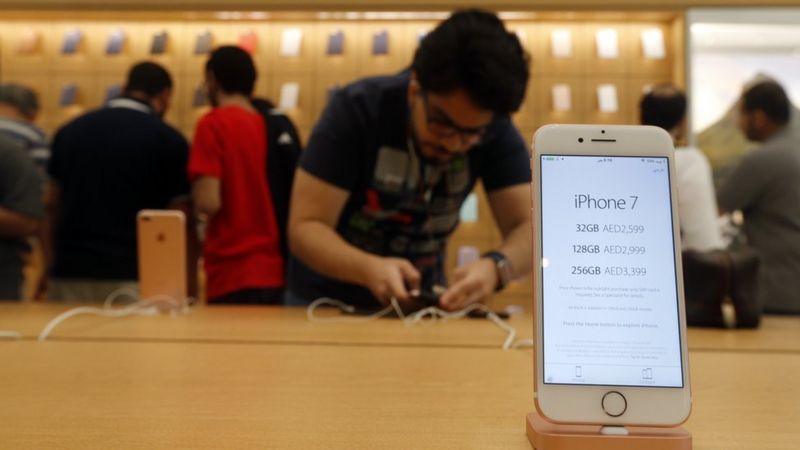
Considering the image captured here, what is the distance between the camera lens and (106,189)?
2537 millimetres

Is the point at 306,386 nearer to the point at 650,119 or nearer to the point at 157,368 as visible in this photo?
the point at 157,368

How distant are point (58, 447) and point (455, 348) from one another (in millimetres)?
673

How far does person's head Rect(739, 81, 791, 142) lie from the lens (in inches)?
111

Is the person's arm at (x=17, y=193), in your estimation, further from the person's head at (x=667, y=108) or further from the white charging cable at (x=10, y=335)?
the person's head at (x=667, y=108)

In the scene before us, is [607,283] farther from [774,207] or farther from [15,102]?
[15,102]

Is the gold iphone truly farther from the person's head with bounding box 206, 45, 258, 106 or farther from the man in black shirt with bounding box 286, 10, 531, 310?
the person's head with bounding box 206, 45, 258, 106

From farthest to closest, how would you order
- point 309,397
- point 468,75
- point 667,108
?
point 667,108
point 468,75
point 309,397

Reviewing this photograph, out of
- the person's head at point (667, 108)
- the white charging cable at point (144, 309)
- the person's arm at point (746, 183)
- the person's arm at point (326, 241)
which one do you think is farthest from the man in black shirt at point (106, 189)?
the person's arm at point (746, 183)

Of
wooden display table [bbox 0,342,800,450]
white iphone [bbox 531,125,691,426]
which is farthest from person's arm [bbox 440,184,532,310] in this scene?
white iphone [bbox 531,125,691,426]

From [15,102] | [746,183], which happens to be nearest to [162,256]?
[15,102]

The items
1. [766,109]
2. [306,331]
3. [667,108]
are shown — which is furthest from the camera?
[766,109]

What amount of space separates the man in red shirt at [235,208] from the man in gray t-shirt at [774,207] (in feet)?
5.49

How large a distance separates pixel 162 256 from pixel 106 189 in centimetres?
93

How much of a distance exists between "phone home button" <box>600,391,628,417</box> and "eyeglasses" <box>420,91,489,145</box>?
109cm
